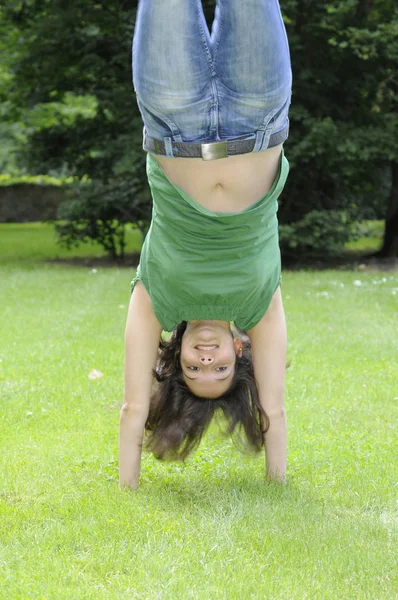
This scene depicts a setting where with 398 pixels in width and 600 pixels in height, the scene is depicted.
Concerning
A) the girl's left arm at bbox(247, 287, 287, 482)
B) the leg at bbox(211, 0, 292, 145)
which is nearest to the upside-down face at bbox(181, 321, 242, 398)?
the girl's left arm at bbox(247, 287, 287, 482)

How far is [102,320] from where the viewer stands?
34.3 feet

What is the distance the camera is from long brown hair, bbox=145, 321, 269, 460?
472 centimetres

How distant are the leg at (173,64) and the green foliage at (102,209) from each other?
12.5 meters

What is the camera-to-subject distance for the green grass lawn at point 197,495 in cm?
362

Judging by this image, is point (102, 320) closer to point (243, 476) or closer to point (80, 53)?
point (243, 476)

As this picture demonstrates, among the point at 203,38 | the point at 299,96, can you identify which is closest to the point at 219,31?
the point at 203,38

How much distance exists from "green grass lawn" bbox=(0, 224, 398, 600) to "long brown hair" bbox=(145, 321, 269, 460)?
0.19 m

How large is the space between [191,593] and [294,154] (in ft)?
42.7

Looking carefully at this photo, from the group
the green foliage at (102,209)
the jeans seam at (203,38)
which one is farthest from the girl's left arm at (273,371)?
the green foliage at (102,209)

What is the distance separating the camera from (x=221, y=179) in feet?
14.1

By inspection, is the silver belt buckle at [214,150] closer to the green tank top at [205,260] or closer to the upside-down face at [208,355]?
the green tank top at [205,260]

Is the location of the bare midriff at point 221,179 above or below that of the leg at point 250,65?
below

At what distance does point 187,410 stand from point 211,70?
1765 mm

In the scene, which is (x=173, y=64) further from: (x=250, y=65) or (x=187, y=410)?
(x=187, y=410)
